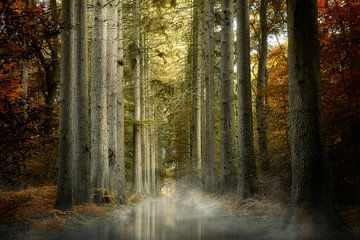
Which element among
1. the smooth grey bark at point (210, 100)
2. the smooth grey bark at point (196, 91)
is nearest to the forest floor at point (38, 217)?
the smooth grey bark at point (210, 100)

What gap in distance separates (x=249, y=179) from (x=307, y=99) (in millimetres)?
5393

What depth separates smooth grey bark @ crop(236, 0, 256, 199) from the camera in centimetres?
1255

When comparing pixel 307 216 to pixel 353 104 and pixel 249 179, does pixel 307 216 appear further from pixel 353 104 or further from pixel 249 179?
pixel 249 179

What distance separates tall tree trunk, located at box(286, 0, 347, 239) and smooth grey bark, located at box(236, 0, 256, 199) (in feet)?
15.6

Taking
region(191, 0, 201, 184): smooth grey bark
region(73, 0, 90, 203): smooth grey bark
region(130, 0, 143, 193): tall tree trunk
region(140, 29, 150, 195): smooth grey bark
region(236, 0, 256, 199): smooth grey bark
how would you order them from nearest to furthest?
1. region(73, 0, 90, 203): smooth grey bark
2. region(236, 0, 256, 199): smooth grey bark
3. region(130, 0, 143, 193): tall tree trunk
4. region(191, 0, 201, 184): smooth grey bark
5. region(140, 29, 150, 195): smooth grey bark

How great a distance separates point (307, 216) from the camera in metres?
7.20

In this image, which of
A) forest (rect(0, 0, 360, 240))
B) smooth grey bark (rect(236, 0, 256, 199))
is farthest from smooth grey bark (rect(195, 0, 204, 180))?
smooth grey bark (rect(236, 0, 256, 199))

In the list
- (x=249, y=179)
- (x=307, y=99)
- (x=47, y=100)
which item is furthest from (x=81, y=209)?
(x=47, y=100)

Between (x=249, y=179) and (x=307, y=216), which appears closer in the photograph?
(x=307, y=216)

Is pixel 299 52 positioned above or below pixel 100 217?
above

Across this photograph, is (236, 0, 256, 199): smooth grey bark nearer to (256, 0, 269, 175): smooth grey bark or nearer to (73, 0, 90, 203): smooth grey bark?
(256, 0, 269, 175): smooth grey bark

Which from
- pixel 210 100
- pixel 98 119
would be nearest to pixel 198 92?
pixel 210 100

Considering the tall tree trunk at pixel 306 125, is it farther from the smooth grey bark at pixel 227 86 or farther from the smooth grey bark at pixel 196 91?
the smooth grey bark at pixel 196 91

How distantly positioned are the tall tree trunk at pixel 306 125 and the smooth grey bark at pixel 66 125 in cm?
580
